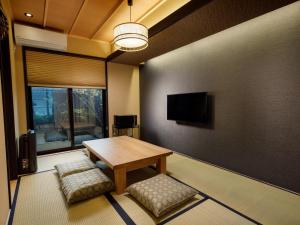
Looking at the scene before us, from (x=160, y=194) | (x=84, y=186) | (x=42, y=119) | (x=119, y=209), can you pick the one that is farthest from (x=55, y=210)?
(x=42, y=119)

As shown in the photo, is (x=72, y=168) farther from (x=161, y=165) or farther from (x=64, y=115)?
(x=64, y=115)

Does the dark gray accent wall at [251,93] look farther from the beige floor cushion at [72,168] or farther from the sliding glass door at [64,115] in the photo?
the sliding glass door at [64,115]

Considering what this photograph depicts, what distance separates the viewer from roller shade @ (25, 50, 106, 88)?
11.3 feet

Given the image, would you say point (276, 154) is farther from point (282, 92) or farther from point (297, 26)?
point (297, 26)

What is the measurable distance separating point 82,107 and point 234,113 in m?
3.48

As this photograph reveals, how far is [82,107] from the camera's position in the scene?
4199 millimetres

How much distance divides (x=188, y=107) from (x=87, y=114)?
8.65ft

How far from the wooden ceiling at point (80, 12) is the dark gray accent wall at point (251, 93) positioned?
1.10m

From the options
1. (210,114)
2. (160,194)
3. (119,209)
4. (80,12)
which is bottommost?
(119,209)

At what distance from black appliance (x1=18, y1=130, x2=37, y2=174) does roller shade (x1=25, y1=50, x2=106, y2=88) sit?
130cm

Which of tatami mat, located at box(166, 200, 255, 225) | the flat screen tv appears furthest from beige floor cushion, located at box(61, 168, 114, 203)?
the flat screen tv

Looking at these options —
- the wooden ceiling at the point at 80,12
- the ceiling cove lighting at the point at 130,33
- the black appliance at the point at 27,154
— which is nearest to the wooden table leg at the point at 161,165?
the ceiling cove lighting at the point at 130,33

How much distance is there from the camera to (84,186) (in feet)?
6.36

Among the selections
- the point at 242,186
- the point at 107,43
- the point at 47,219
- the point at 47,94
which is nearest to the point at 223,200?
the point at 242,186
